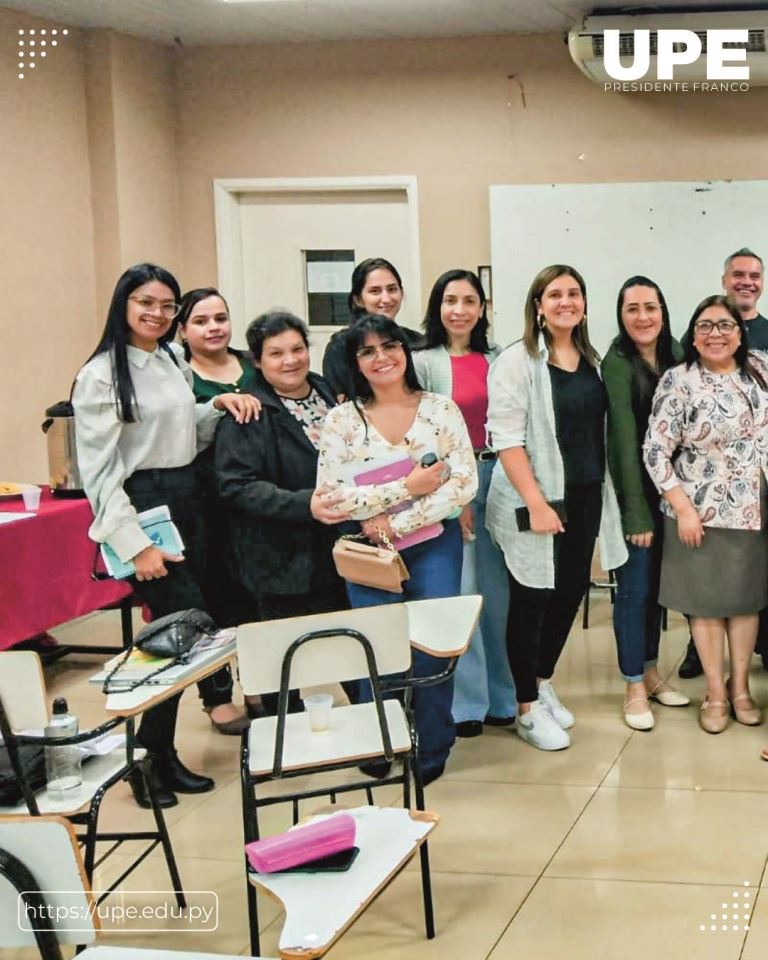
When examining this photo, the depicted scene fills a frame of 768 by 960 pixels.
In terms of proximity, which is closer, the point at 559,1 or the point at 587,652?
the point at 587,652

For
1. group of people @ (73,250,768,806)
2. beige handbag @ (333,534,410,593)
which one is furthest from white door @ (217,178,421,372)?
beige handbag @ (333,534,410,593)

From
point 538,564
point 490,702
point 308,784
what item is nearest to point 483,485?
point 538,564

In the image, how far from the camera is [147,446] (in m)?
3.14

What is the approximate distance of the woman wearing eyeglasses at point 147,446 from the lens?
3.05 metres

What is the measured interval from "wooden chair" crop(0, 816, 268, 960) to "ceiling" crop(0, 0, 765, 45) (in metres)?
4.16

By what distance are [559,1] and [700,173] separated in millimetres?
1132

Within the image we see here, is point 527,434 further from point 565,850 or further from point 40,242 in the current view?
point 40,242

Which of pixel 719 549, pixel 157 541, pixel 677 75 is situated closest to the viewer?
pixel 157 541

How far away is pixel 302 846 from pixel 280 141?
451cm

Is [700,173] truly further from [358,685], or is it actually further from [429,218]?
[358,685]

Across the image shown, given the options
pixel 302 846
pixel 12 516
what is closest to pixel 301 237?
pixel 12 516

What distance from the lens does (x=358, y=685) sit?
339 cm

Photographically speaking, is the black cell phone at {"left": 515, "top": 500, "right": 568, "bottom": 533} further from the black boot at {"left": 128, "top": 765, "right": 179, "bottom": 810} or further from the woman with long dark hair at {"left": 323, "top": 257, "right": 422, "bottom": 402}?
the black boot at {"left": 128, "top": 765, "right": 179, "bottom": 810}

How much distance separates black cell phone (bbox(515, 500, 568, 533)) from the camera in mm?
3453
